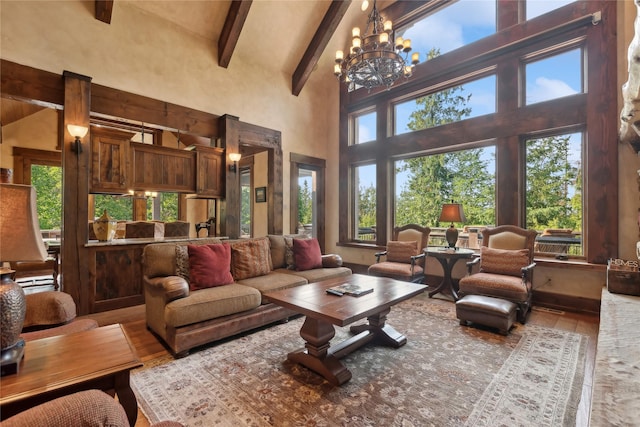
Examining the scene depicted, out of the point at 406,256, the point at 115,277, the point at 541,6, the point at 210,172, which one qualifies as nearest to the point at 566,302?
the point at 406,256

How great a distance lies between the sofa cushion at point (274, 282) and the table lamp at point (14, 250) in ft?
6.67

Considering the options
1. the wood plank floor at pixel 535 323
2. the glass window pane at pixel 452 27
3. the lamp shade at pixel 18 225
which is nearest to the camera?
the lamp shade at pixel 18 225

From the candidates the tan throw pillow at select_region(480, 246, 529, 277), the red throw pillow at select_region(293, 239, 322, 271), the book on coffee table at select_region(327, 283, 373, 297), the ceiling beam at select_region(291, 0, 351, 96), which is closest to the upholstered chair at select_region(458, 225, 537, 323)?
the tan throw pillow at select_region(480, 246, 529, 277)

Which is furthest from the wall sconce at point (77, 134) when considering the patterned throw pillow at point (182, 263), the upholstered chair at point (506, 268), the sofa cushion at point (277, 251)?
the upholstered chair at point (506, 268)

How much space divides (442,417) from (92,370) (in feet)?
6.14

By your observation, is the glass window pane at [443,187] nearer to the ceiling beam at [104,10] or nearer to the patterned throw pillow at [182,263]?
the patterned throw pillow at [182,263]

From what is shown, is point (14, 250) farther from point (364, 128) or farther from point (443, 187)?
point (364, 128)

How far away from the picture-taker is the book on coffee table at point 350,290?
2613 millimetres

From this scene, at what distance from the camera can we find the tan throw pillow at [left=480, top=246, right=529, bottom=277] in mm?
3676

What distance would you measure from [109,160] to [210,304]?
280 centimetres

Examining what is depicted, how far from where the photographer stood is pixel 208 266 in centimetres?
308

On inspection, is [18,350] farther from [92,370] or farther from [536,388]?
[536,388]

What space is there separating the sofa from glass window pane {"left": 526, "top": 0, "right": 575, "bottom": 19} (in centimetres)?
461

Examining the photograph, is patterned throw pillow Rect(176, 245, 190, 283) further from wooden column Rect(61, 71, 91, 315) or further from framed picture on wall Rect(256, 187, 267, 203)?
framed picture on wall Rect(256, 187, 267, 203)
